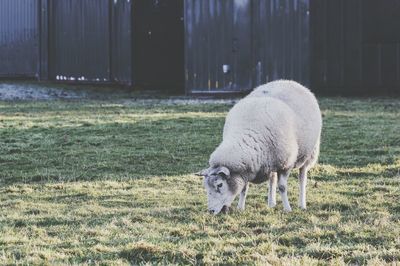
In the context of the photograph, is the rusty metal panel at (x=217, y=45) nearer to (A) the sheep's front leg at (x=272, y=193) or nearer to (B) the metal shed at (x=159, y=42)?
(B) the metal shed at (x=159, y=42)

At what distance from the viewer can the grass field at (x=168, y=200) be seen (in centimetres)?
634

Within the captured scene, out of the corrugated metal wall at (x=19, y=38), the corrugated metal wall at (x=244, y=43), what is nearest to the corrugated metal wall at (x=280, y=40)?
the corrugated metal wall at (x=244, y=43)

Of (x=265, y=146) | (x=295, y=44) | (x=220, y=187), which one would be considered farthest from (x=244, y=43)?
(x=220, y=187)

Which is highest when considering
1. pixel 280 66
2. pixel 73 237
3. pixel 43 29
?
pixel 43 29

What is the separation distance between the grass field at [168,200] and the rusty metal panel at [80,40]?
1292 cm

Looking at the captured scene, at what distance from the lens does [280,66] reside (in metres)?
24.6

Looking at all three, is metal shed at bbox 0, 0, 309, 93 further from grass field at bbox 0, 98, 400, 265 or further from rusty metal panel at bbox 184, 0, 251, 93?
grass field at bbox 0, 98, 400, 265

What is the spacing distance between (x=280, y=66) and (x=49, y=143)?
1164 centimetres

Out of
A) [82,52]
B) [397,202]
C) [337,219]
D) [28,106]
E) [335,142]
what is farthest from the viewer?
[82,52]

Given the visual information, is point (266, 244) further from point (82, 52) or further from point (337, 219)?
→ point (82, 52)

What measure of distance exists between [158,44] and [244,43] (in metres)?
6.06

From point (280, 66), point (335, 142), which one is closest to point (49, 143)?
point (335, 142)

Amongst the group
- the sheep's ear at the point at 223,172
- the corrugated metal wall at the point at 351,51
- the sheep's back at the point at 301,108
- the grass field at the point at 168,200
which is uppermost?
the corrugated metal wall at the point at 351,51

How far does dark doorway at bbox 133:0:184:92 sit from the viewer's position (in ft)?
96.8
